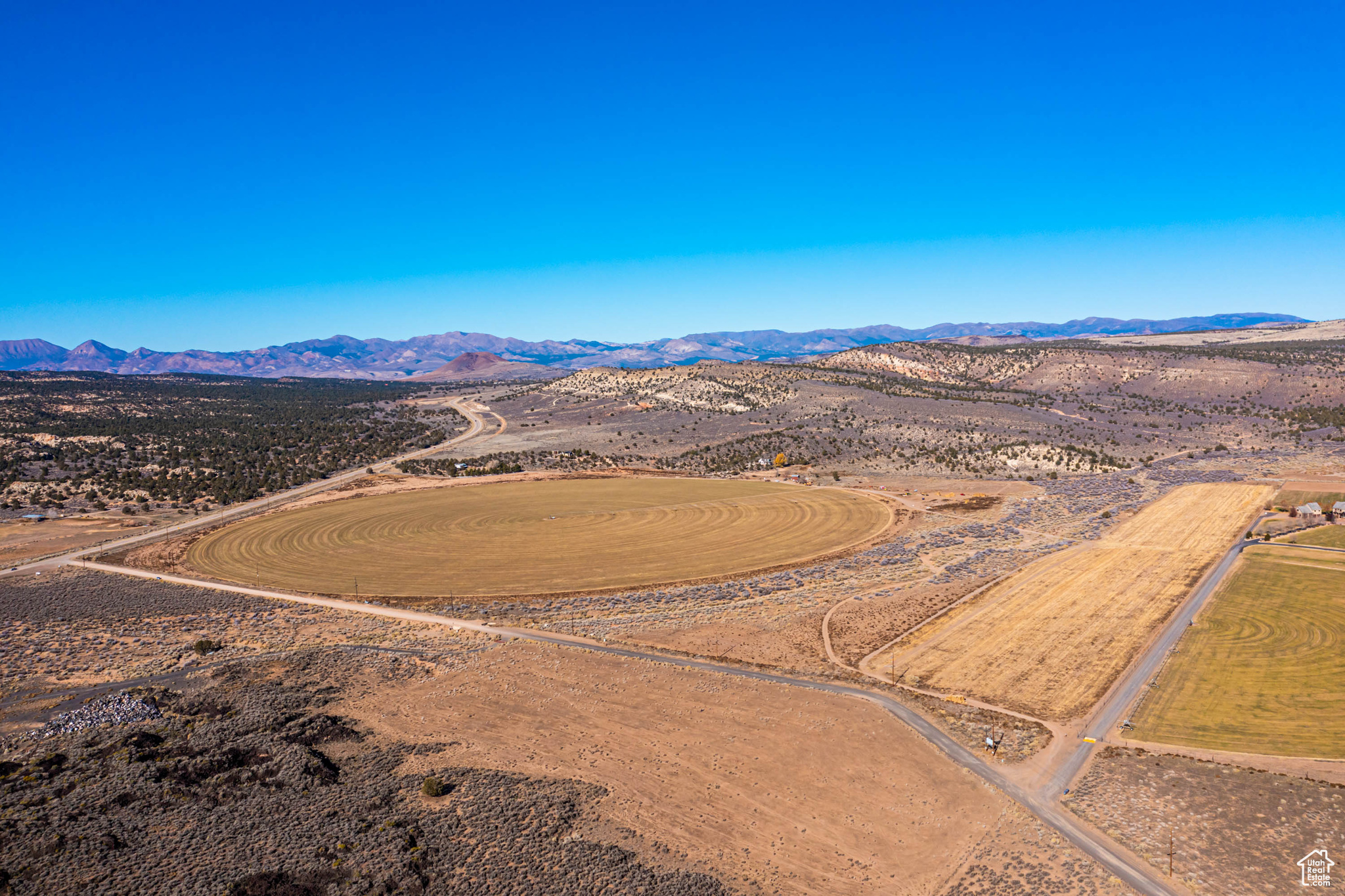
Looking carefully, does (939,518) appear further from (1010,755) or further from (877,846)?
(877,846)

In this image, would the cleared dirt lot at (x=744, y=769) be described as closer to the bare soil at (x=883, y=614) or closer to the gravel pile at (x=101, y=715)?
the bare soil at (x=883, y=614)

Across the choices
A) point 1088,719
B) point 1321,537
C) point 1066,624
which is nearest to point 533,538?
point 1066,624

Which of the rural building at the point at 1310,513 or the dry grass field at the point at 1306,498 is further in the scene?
the dry grass field at the point at 1306,498

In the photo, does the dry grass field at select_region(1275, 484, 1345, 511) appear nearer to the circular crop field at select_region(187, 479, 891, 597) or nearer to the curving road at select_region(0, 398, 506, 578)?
the circular crop field at select_region(187, 479, 891, 597)

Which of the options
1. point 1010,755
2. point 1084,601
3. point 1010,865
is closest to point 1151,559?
point 1084,601

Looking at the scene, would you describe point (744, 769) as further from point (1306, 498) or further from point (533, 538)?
point (1306, 498)

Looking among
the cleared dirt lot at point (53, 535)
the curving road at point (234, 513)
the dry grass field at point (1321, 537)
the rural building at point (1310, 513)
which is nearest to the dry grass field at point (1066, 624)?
the dry grass field at point (1321, 537)
